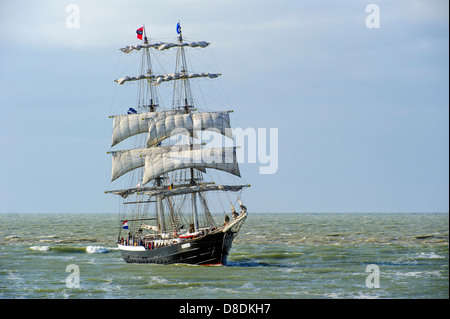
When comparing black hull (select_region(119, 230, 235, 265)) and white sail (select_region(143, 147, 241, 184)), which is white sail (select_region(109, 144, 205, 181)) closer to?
white sail (select_region(143, 147, 241, 184))

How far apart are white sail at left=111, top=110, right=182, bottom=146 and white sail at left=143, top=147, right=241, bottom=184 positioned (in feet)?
21.8

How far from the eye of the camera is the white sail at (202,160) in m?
73.3

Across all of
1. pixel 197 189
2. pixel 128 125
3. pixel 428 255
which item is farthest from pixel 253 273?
pixel 128 125

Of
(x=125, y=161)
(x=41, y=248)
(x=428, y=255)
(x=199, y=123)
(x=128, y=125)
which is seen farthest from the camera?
(x=41, y=248)

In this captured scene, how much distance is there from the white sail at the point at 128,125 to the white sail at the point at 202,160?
6635 millimetres

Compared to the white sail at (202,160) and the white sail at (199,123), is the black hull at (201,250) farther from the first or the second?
the white sail at (199,123)

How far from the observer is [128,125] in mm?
82000

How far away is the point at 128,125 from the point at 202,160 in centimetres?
1279

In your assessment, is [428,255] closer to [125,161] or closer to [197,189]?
[197,189]

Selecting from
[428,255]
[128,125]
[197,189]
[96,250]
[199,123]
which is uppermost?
[128,125]

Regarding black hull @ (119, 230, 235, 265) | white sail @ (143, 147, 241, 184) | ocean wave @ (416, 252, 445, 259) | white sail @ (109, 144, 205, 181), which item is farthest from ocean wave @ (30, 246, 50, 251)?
ocean wave @ (416, 252, 445, 259)

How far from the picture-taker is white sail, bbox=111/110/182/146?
81.1 meters
